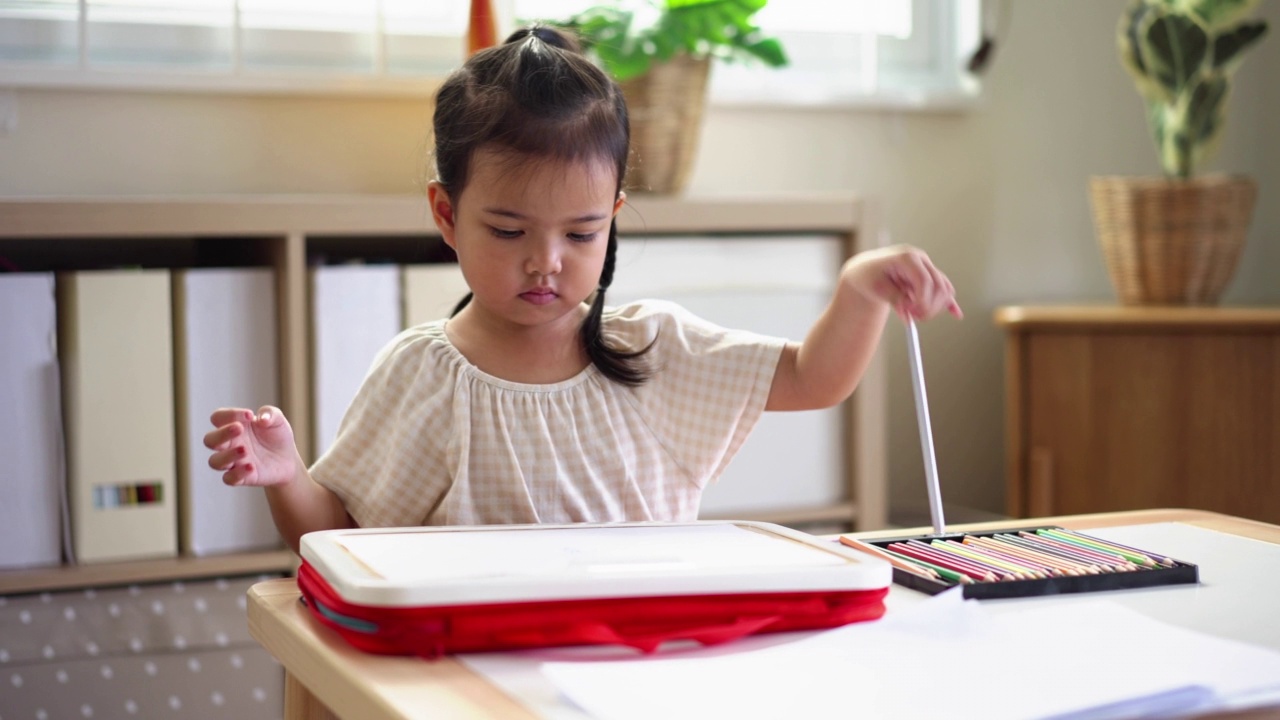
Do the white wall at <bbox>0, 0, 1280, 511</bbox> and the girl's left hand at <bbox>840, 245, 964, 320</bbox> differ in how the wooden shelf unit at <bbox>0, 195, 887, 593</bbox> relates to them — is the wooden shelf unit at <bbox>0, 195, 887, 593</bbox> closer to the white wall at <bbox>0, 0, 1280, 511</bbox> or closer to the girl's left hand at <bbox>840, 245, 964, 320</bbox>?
the white wall at <bbox>0, 0, 1280, 511</bbox>

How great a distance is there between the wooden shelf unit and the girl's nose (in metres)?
0.83

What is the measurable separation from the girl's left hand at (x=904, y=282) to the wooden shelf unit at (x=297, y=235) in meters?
0.96

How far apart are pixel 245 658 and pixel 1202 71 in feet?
5.53

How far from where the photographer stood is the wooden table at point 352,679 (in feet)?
1.82

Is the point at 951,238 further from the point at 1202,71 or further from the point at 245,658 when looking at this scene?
the point at 245,658

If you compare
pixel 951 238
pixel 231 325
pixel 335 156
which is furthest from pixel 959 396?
pixel 231 325

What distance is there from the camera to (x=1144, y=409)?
82.8 inches

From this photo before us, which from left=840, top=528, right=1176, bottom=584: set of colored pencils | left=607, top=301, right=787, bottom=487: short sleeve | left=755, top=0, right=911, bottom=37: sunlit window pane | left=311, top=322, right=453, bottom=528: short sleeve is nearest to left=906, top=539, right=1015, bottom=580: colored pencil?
left=840, top=528, right=1176, bottom=584: set of colored pencils

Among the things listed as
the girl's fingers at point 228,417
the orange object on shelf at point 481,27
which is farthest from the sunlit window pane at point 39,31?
the girl's fingers at point 228,417

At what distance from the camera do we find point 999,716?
1.74ft

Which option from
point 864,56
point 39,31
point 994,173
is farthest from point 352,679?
point 994,173

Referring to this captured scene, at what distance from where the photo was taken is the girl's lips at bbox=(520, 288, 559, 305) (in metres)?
0.99

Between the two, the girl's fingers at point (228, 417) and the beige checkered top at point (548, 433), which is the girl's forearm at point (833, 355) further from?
the girl's fingers at point (228, 417)

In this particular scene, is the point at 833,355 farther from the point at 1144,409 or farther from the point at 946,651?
the point at 1144,409
